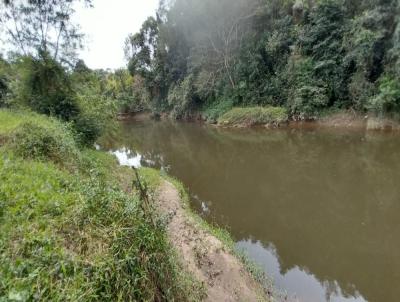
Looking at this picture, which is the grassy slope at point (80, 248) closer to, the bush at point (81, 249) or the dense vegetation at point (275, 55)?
the bush at point (81, 249)

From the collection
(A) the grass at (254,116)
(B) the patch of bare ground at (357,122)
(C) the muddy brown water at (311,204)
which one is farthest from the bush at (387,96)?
(A) the grass at (254,116)

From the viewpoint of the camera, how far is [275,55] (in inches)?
788

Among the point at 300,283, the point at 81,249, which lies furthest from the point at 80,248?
the point at 300,283

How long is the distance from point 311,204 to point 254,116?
42.8 ft

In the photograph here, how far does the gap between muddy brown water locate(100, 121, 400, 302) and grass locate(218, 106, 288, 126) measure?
3.84 m

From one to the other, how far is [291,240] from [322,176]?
3.97 meters

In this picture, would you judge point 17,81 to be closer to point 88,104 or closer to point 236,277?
point 88,104

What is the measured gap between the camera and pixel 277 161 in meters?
11.0

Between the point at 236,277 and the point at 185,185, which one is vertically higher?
the point at 236,277

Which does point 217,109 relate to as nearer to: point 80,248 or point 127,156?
point 127,156

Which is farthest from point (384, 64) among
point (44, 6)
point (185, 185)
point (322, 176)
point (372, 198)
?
point (44, 6)

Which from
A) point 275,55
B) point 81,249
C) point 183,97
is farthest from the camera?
point 183,97

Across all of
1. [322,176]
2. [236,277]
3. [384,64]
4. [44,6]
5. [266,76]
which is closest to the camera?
[236,277]

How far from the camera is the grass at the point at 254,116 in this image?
60.0 ft
